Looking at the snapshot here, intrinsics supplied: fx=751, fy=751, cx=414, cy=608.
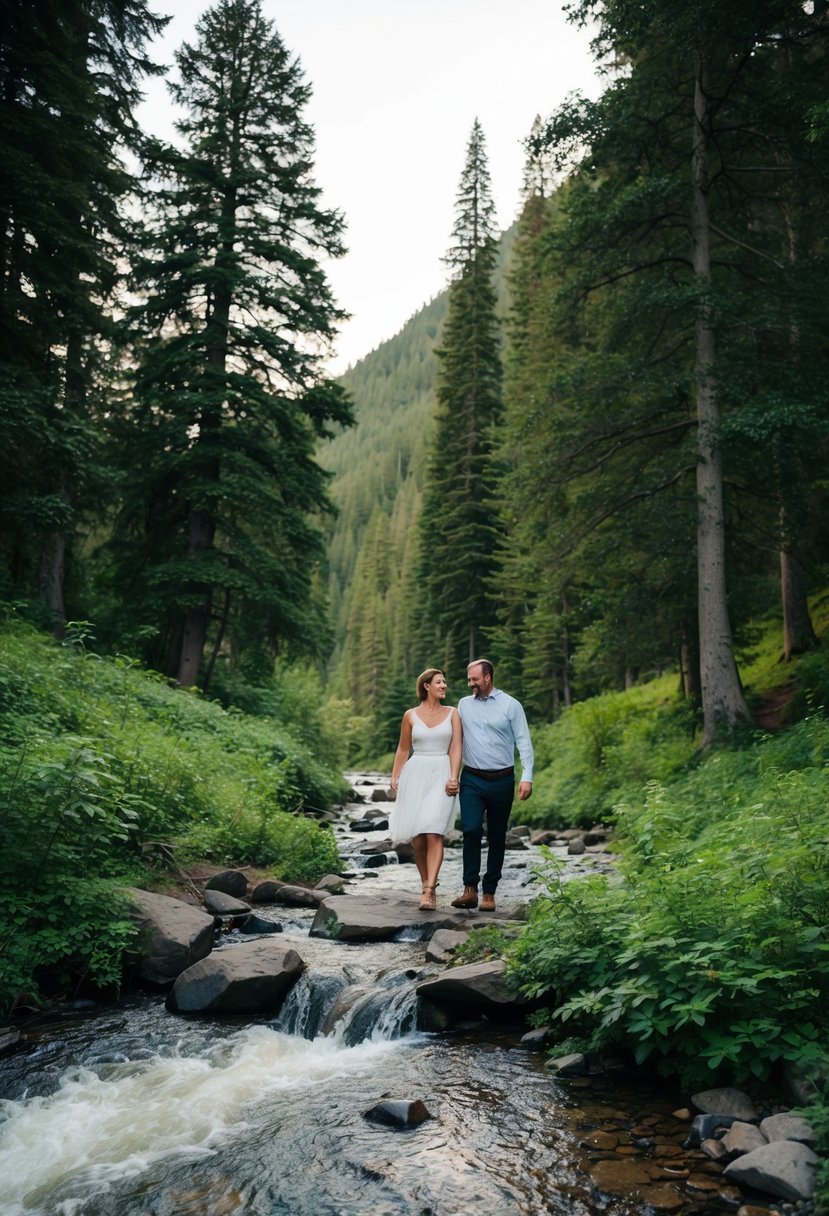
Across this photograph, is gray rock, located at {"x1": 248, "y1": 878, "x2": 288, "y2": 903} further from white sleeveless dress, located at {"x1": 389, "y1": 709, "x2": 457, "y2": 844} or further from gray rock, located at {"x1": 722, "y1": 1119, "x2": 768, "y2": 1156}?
gray rock, located at {"x1": 722, "y1": 1119, "x2": 768, "y2": 1156}

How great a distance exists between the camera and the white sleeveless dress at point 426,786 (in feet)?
24.5

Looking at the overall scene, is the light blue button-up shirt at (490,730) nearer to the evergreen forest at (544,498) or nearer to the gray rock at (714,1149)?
the evergreen forest at (544,498)

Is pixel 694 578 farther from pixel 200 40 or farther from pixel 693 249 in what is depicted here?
pixel 200 40

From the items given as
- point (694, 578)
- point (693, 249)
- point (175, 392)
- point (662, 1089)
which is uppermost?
point (693, 249)

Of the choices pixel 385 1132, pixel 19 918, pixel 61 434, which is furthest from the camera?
pixel 61 434

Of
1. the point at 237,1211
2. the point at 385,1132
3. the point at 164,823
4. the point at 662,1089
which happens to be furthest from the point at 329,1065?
the point at 164,823

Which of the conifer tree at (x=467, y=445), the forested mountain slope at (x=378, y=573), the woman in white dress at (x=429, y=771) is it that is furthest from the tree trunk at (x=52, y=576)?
the conifer tree at (x=467, y=445)

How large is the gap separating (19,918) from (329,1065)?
2.51 metres

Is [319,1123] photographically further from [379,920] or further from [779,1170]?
[379,920]

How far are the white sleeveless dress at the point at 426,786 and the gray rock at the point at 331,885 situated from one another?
3.27m

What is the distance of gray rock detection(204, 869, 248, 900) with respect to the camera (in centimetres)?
902

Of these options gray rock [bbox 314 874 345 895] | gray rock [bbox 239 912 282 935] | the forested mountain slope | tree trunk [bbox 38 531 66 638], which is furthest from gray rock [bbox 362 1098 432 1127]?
the forested mountain slope

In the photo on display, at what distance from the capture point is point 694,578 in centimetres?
1420

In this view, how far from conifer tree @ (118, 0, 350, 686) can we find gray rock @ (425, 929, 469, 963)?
12.5 metres
